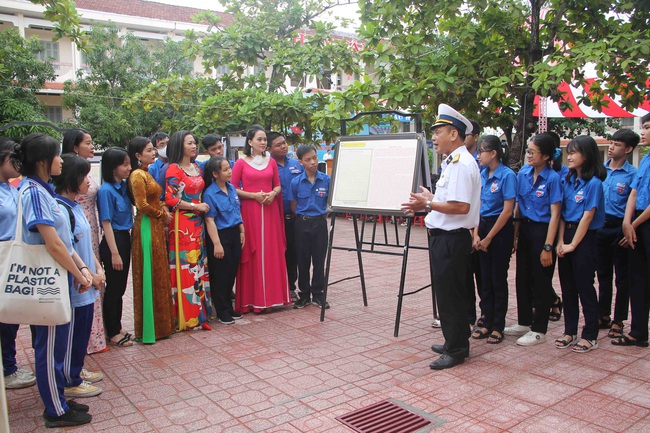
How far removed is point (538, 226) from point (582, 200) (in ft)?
1.32

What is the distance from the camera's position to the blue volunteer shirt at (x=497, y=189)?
4.44 metres

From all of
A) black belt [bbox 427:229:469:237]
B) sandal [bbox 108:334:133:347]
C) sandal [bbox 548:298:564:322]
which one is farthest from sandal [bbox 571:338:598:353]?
sandal [bbox 108:334:133:347]

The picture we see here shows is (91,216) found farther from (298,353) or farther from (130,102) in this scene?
(130,102)

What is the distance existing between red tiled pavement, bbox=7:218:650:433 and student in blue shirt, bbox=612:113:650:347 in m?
0.15

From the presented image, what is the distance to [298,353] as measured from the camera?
4.32m

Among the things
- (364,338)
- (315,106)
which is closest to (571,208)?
(364,338)

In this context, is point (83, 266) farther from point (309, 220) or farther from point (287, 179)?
point (287, 179)

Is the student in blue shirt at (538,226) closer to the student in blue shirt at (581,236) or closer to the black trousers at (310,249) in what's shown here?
the student in blue shirt at (581,236)

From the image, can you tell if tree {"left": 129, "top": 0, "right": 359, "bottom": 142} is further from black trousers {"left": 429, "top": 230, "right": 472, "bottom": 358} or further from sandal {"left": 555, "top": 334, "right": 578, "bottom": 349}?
sandal {"left": 555, "top": 334, "right": 578, "bottom": 349}

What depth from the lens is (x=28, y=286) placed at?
9.31 ft

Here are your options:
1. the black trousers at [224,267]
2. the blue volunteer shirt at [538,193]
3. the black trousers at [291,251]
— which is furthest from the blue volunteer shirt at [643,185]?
the black trousers at [224,267]

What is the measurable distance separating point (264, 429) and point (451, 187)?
208 cm

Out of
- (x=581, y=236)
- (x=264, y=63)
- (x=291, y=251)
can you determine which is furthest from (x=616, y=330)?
(x=264, y=63)

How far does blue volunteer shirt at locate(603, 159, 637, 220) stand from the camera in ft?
15.4
